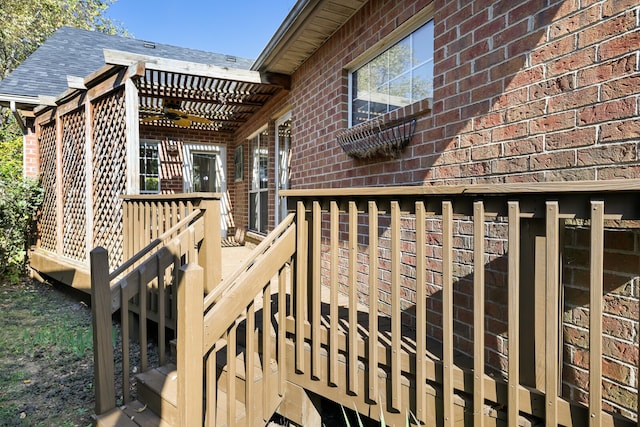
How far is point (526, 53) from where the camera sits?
6.55ft

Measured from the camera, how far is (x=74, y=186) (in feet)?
19.7

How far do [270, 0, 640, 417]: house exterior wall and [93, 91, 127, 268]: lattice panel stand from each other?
3.54 m

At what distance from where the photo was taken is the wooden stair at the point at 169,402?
214 centimetres

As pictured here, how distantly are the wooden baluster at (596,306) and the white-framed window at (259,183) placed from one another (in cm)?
575

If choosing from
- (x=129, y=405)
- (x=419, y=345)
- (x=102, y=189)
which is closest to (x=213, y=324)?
(x=419, y=345)

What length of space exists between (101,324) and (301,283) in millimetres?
1346

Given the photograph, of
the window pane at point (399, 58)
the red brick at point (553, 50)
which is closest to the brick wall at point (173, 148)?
the window pane at point (399, 58)

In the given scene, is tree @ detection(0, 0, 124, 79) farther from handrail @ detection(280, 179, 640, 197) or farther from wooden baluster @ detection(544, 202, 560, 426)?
wooden baluster @ detection(544, 202, 560, 426)

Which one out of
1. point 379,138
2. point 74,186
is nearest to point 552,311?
point 379,138

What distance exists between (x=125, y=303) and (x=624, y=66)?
2988 mm

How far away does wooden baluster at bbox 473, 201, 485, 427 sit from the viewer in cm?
146

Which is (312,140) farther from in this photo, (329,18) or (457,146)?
(457,146)

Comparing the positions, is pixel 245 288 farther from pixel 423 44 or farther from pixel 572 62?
pixel 423 44

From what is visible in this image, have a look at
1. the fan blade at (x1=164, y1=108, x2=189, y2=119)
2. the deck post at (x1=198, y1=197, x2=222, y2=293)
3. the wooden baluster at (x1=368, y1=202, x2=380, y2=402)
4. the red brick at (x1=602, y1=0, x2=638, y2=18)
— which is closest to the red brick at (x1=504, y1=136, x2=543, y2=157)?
the red brick at (x1=602, y1=0, x2=638, y2=18)
